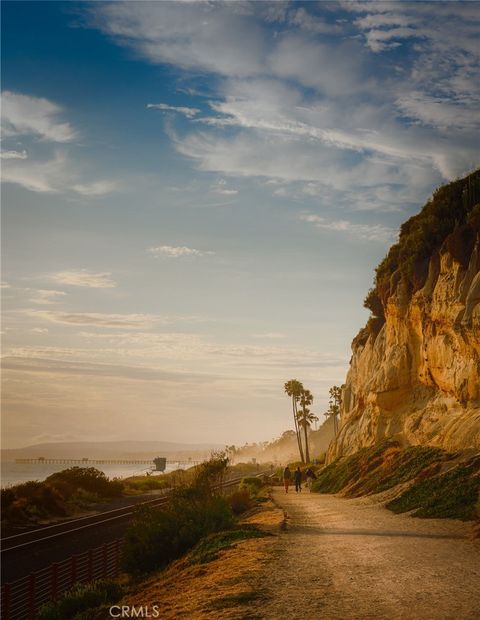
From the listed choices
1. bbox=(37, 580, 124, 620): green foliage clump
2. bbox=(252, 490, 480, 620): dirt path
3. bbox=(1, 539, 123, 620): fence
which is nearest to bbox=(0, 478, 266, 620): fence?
bbox=(1, 539, 123, 620): fence

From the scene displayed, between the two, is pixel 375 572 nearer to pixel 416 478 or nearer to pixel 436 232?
pixel 416 478

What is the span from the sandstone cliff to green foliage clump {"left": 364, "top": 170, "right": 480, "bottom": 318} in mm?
65

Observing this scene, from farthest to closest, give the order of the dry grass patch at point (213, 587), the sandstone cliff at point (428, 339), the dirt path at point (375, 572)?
the sandstone cliff at point (428, 339) → the dry grass patch at point (213, 587) → the dirt path at point (375, 572)

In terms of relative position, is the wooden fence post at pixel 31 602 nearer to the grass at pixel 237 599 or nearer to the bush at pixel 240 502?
the grass at pixel 237 599

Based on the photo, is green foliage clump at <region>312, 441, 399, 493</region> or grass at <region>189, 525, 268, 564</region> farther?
green foliage clump at <region>312, 441, 399, 493</region>

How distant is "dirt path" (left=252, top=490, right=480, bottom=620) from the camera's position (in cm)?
932

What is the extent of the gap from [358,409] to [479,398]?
20.8 m

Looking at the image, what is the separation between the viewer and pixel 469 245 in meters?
31.1

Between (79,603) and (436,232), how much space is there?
31061 mm

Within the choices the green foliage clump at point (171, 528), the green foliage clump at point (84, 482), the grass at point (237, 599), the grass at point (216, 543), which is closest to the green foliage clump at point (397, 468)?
→ the green foliage clump at point (171, 528)

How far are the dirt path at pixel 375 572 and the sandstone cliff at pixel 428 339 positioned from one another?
871 cm

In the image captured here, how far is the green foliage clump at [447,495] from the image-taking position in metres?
19.4

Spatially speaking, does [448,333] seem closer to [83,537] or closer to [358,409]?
[358,409]

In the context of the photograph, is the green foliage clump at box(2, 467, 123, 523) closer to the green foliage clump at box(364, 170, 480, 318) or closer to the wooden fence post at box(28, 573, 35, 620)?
the wooden fence post at box(28, 573, 35, 620)
